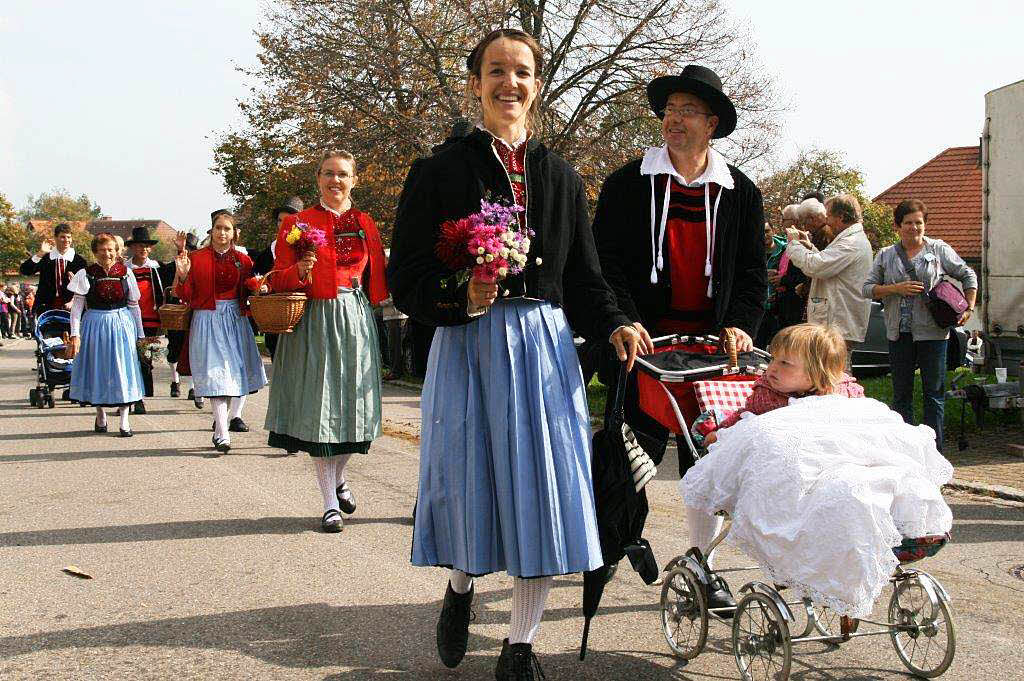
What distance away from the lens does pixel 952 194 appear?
128ft

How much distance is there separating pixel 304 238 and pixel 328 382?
0.93 meters

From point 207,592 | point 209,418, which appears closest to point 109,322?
point 209,418

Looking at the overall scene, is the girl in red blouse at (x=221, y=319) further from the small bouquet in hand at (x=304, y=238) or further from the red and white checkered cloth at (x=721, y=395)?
the red and white checkered cloth at (x=721, y=395)

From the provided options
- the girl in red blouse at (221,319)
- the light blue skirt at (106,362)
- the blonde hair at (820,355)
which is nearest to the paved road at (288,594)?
the blonde hair at (820,355)

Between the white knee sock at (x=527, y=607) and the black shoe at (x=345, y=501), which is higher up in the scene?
the white knee sock at (x=527, y=607)

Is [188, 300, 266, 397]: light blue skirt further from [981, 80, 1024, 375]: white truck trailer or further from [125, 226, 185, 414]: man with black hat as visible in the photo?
[981, 80, 1024, 375]: white truck trailer

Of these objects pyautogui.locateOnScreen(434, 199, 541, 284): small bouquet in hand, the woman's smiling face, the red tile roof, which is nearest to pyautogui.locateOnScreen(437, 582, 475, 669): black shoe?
pyautogui.locateOnScreen(434, 199, 541, 284): small bouquet in hand

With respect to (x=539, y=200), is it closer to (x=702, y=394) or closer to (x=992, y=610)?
(x=702, y=394)

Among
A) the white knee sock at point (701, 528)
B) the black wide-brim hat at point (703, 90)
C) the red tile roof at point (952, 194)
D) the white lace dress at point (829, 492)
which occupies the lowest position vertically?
the white knee sock at point (701, 528)

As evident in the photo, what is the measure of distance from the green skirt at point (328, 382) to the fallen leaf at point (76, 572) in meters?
1.52

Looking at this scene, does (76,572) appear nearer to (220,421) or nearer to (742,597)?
(742,597)

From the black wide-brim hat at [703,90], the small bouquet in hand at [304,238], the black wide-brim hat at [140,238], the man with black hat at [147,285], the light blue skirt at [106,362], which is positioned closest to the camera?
the black wide-brim hat at [703,90]

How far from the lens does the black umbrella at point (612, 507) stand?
3.88 metres

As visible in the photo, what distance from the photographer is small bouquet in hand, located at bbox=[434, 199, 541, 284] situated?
3.58m
